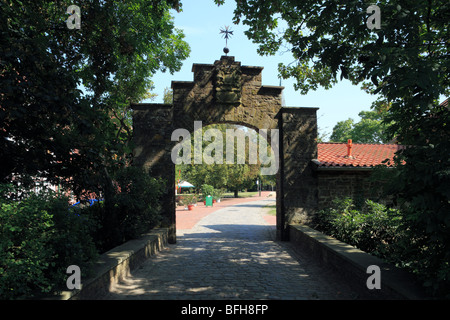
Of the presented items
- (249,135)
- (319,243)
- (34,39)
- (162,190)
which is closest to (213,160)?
(249,135)

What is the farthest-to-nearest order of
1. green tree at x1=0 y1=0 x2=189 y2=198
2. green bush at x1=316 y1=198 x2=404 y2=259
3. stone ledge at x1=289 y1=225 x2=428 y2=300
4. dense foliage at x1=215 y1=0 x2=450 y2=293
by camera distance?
green bush at x1=316 y1=198 x2=404 y2=259 < green tree at x1=0 y1=0 x2=189 y2=198 < stone ledge at x1=289 y1=225 x2=428 y2=300 < dense foliage at x1=215 y1=0 x2=450 y2=293

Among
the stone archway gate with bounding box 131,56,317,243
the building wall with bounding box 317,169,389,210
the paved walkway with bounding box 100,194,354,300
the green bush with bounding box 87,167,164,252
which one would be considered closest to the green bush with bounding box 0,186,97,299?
the paved walkway with bounding box 100,194,354,300

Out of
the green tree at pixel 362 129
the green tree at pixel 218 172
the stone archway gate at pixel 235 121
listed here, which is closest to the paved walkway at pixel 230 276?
the stone archway gate at pixel 235 121

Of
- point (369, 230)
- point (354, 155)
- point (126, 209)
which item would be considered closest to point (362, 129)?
point (354, 155)

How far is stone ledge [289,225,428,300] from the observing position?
3.69 m

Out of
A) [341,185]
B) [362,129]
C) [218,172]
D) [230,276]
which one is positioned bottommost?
[230,276]

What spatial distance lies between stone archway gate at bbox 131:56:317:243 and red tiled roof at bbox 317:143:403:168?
3.06 feet

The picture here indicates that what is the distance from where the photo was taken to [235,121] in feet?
34.6

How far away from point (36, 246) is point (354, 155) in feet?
38.2

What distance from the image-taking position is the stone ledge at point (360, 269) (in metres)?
3.69

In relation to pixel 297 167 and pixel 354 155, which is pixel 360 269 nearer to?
pixel 297 167

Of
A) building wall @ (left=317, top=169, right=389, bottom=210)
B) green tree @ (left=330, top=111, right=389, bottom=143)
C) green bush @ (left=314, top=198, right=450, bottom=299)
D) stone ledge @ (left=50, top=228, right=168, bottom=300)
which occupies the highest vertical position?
green tree @ (left=330, top=111, right=389, bottom=143)

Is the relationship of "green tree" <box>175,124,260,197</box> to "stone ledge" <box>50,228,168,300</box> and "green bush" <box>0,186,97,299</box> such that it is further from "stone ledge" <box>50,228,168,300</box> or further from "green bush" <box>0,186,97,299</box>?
"green bush" <box>0,186,97,299</box>

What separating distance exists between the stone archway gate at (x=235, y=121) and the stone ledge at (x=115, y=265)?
216 centimetres
